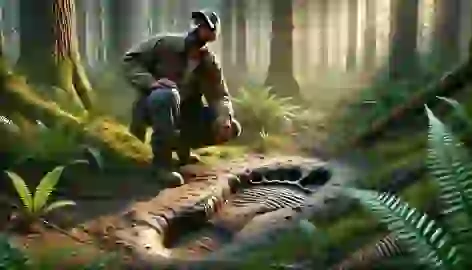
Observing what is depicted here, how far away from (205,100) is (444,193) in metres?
0.81

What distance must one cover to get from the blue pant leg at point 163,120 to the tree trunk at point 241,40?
→ 0.22 meters

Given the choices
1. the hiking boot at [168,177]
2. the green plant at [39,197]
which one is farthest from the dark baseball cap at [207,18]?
the green plant at [39,197]

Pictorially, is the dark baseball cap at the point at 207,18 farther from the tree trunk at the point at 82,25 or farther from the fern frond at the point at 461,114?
the fern frond at the point at 461,114

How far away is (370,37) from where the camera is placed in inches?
88.3

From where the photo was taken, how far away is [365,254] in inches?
79.5

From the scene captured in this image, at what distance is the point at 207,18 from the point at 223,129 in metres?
0.36

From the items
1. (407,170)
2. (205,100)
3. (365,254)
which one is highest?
(205,100)

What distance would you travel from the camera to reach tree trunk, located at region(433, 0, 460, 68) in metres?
2.22

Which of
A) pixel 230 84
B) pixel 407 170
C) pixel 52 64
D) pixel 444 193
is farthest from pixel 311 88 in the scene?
pixel 52 64

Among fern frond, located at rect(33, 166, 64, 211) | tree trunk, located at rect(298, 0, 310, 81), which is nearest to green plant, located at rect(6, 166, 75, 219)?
fern frond, located at rect(33, 166, 64, 211)

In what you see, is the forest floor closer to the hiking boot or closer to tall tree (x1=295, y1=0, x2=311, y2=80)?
the hiking boot

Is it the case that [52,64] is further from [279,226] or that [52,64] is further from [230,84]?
[279,226]

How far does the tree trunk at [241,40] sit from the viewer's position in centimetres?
224

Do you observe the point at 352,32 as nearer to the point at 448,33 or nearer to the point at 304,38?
the point at 304,38
